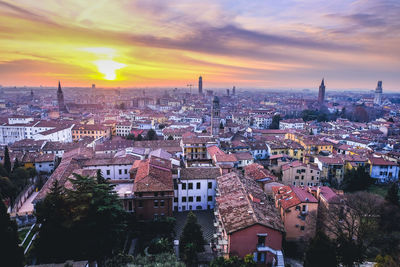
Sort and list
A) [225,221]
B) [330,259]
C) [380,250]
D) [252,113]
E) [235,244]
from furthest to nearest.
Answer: [252,113] → [380,250] → [225,221] → [235,244] → [330,259]

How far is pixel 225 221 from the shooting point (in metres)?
17.5

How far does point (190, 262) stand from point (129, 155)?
18629 millimetres

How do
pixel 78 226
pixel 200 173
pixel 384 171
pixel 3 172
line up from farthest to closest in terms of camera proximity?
pixel 384 171 < pixel 3 172 < pixel 200 173 < pixel 78 226

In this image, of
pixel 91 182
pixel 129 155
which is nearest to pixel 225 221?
pixel 91 182

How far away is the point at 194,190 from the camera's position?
2506 cm

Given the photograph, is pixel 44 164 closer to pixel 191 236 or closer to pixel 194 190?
pixel 194 190

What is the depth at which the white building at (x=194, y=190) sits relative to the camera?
24.9 metres

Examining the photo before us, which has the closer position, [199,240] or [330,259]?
[330,259]

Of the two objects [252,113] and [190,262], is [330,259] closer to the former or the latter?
[190,262]

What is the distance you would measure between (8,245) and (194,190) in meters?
15.2

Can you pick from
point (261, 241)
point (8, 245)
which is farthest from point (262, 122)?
point (8, 245)

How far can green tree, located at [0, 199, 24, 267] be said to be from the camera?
12516 mm

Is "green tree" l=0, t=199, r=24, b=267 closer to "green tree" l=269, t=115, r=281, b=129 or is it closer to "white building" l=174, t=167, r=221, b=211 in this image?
"white building" l=174, t=167, r=221, b=211

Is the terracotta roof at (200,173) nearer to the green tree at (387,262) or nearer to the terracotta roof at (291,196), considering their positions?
the terracotta roof at (291,196)
